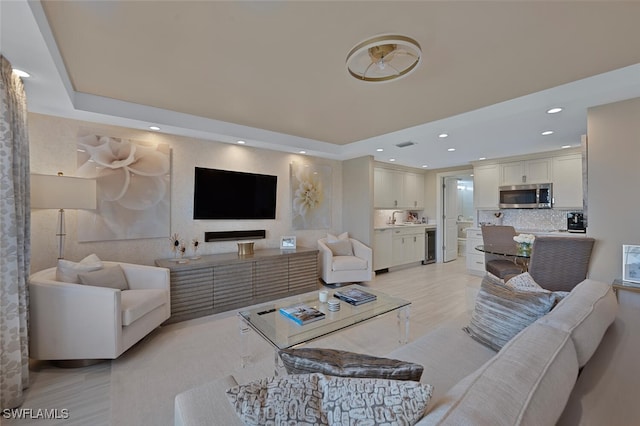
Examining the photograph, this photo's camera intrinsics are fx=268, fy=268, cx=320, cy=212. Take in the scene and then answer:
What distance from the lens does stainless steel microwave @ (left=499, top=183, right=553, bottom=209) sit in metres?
4.67

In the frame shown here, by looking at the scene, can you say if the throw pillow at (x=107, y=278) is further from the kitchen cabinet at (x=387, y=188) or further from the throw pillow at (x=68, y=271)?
the kitchen cabinet at (x=387, y=188)

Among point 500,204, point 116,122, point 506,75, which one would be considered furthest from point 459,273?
point 116,122

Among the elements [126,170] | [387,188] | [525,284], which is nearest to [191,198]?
[126,170]

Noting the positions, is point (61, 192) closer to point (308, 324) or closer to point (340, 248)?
point (308, 324)

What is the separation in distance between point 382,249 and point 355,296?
9.37 feet

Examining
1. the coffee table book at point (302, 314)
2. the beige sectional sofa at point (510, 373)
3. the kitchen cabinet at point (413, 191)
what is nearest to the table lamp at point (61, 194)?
the coffee table book at point (302, 314)

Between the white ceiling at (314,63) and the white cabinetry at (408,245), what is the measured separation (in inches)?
104

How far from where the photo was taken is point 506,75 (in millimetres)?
2301

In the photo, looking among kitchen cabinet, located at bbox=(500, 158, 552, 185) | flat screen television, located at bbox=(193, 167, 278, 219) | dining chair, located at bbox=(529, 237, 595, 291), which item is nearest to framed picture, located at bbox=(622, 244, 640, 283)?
dining chair, located at bbox=(529, 237, 595, 291)

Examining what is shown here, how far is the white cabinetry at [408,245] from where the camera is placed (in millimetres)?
5703

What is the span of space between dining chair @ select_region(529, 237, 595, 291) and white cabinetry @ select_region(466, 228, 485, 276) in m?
2.48

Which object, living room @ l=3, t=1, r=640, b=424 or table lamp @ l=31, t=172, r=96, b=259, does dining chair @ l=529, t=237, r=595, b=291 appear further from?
table lamp @ l=31, t=172, r=96, b=259

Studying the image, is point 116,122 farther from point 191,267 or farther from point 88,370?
point 88,370

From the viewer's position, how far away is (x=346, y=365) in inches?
34.7
